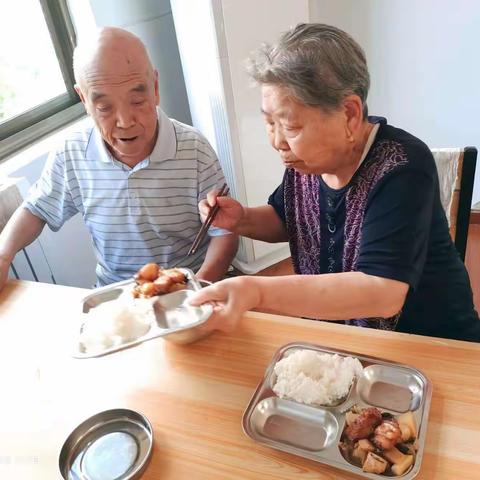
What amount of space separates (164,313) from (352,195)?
1.62 feet

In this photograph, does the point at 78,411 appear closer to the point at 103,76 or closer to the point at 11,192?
the point at 103,76

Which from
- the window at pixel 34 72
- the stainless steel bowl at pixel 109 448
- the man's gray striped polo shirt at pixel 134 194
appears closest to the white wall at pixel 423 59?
the window at pixel 34 72

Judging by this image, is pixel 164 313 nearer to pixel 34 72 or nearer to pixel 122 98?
pixel 122 98

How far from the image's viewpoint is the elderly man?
1378 millimetres

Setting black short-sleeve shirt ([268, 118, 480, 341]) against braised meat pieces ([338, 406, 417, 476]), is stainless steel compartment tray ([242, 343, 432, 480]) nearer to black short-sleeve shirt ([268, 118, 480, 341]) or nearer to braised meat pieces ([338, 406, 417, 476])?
braised meat pieces ([338, 406, 417, 476])

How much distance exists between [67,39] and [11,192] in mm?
1105

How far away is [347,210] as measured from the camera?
3.58 ft

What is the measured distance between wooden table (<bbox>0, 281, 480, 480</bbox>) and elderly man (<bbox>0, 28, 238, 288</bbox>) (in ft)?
1.35

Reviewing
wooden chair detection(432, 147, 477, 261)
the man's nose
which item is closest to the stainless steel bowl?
the man's nose

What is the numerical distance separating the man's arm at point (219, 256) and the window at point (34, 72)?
1118 millimetres

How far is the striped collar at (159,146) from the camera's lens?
1.46m

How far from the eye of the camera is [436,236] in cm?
107

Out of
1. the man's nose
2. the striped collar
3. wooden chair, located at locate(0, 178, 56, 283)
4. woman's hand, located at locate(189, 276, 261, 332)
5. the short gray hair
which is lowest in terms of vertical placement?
wooden chair, located at locate(0, 178, 56, 283)

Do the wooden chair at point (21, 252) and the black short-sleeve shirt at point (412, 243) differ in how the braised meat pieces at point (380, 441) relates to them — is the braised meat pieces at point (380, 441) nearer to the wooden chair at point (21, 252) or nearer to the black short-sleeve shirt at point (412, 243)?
the black short-sleeve shirt at point (412, 243)
